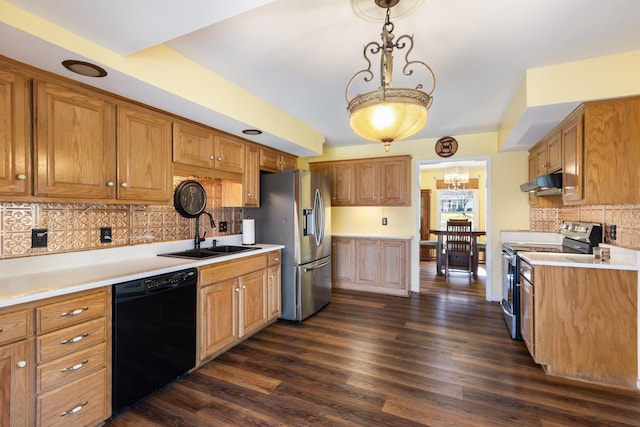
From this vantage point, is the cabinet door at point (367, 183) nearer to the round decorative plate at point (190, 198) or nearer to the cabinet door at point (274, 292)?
the cabinet door at point (274, 292)

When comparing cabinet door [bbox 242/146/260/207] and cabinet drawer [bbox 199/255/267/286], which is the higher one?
cabinet door [bbox 242/146/260/207]

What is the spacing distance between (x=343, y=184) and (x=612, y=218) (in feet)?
10.3

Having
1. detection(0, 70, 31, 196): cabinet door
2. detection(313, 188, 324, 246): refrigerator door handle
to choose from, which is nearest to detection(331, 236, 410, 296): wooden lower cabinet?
detection(313, 188, 324, 246): refrigerator door handle

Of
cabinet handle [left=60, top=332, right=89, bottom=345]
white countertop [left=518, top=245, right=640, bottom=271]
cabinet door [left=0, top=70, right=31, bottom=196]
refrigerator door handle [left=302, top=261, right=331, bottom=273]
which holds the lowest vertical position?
cabinet handle [left=60, top=332, right=89, bottom=345]

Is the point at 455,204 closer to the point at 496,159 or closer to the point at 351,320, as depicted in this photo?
the point at 496,159

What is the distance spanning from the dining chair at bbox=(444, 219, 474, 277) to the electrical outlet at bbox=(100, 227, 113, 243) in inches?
199

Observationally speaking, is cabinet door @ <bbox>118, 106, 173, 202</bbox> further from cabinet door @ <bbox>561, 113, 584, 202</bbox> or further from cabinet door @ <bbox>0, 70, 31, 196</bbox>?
cabinet door @ <bbox>561, 113, 584, 202</bbox>

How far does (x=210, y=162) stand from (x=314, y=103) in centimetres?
120

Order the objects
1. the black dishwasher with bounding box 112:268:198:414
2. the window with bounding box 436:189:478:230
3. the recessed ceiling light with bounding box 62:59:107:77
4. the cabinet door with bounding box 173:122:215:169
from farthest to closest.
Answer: the window with bounding box 436:189:478:230 → the cabinet door with bounding box 173:122:215:169 → the black dishwasher with bounding box 112:268:198:414 → the recessed ceiling light with bounding box 62:59:107:77

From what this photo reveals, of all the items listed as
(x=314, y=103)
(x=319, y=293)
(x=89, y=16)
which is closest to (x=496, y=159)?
(x=314, y=103)

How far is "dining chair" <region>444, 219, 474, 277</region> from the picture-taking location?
17.5 ft

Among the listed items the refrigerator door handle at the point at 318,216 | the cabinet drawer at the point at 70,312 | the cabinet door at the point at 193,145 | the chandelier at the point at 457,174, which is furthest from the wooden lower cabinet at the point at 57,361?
the chandelier at the point at 457,174

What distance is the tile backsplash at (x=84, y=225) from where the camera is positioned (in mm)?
1829

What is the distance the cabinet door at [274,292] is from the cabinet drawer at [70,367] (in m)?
1.61
